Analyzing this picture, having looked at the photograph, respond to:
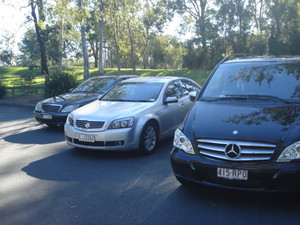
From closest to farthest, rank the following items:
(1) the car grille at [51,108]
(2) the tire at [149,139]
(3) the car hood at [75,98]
Result: (2) the tire at [149,139]
(1) the car grille at [51,108]
(3) the car hood at [75,98]

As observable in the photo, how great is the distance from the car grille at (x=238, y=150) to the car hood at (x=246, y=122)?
0.07 m

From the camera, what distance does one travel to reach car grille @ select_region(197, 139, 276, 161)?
3.94 meters

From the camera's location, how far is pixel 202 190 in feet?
15.7

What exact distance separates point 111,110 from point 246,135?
3.48 meters

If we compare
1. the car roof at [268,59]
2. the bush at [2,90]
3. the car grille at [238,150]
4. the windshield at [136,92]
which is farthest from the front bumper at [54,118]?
the bush at [2,90]

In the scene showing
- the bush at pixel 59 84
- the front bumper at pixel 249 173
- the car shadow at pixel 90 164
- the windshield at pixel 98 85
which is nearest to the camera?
the front bumper at pixel 249 173

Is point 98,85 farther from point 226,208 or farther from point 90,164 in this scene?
point 226,208

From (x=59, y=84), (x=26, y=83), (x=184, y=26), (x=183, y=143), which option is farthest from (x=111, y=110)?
(x=184, y=26)

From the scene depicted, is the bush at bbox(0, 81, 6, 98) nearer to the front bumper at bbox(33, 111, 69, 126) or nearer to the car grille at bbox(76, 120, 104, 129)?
the front bumper at bbox(33, 111, 69, 126)

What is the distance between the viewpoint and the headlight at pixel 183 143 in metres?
4.34

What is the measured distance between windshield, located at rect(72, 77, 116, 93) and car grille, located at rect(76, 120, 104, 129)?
3.89 metres

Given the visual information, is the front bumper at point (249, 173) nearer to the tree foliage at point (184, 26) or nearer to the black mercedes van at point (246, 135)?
the black mercedes van at point (246, 135)

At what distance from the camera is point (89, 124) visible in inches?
263

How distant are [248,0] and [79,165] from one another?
38.2 metres
